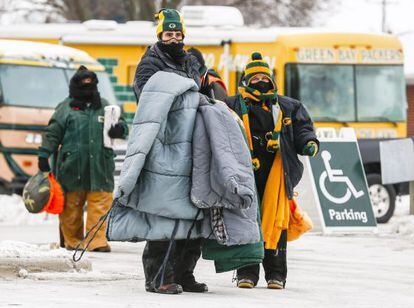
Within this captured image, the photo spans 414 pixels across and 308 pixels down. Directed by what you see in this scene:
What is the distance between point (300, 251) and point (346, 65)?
9.46m

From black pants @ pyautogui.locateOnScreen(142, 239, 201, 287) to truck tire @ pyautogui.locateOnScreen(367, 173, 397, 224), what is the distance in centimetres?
1083

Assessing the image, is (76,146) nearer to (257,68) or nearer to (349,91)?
(257,68)

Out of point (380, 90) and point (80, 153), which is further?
point (380, 90)

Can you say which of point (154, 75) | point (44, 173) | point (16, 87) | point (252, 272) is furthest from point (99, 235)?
point (16, 87)

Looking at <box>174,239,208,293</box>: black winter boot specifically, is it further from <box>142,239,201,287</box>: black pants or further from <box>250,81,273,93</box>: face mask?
<box>250,81,273,93</box>: face mask

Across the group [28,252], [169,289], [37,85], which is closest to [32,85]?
[37,85]

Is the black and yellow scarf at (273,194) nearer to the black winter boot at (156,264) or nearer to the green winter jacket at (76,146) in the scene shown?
the black winter boot at (156,264)

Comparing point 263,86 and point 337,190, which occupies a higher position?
point 263,86

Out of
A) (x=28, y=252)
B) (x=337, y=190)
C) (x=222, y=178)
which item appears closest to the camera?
(x=222, y=178)

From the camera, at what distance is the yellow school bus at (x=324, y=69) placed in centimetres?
2364

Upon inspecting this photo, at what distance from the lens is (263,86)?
1072 centimetres

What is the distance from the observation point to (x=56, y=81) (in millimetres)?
22969

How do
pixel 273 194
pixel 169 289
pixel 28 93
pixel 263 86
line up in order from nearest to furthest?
pixel 169 289
pixel 273 194
pixel 263 86
pixel 28 93

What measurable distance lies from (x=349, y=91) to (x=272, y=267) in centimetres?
1363
